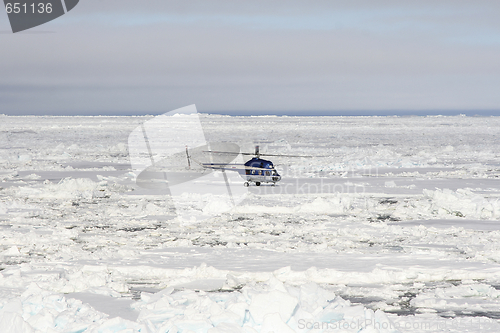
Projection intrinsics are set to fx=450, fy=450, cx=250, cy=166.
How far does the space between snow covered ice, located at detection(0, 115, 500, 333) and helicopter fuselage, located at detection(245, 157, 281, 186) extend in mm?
503

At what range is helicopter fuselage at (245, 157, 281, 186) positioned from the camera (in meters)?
19.7

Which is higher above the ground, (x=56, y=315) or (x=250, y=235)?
(x=56, y=315)

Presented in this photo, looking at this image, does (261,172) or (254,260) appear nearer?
(254,260)

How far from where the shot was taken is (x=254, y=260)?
355 inches

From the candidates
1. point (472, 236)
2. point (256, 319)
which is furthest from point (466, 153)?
point (256, 319)

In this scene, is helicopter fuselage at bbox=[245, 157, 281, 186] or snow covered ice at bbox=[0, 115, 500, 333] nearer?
snow covered ice at bbox=[0, 115, 500, 333]

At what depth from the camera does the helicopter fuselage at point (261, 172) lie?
19.7 m

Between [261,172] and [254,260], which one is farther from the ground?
[261,172]

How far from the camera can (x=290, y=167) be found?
26594mm

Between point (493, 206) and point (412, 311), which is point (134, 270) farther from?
point (493, 206)

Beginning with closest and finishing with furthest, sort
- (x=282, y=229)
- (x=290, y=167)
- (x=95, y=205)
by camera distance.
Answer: (x=282, y=229) → (x=95, y=205) → (x=290, y=167)

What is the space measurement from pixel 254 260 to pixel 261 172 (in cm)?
1103

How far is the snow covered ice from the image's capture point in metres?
5.41

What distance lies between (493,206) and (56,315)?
12.4 metres
